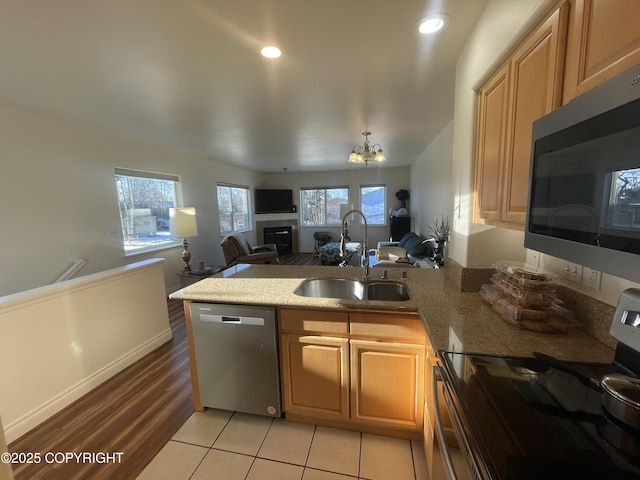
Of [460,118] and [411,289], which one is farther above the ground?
[460,118]

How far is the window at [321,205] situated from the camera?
25.7 feet

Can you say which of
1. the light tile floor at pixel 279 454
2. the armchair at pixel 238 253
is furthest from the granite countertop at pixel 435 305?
the armchair at pixel 238 253

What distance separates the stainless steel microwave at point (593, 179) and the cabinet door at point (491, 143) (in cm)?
41

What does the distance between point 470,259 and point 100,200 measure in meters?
4.08

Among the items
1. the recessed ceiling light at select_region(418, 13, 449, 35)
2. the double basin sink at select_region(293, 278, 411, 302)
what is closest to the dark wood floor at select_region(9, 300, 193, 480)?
the double basin sink at select_region(293, 278, 411, 302)

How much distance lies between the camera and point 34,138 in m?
2.69

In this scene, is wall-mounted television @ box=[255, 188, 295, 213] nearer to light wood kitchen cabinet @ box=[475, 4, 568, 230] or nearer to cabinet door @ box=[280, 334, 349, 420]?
cabinet door @ box=[280, 334, 349, 420]

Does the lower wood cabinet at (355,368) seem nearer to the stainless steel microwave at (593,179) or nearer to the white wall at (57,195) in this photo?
the stainless steel microwave at (593,179)

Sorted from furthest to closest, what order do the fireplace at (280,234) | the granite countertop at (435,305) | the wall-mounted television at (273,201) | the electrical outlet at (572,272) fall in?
the fireplace at (280,234)
the wall-mounted television at (273,201)
the electrical outlet at (572,272)
the granite countertop at (435,305)

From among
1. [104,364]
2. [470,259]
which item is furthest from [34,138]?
[470,259]

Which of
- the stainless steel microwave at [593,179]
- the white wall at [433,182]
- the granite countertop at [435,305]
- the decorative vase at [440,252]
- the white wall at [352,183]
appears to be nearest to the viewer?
the stainless steel microwave at [593,179]

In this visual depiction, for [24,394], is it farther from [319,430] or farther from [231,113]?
[231,113]

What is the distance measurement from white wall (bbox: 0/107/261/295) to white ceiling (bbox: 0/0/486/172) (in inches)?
11.1

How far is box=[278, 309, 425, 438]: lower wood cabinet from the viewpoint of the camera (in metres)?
1.50
